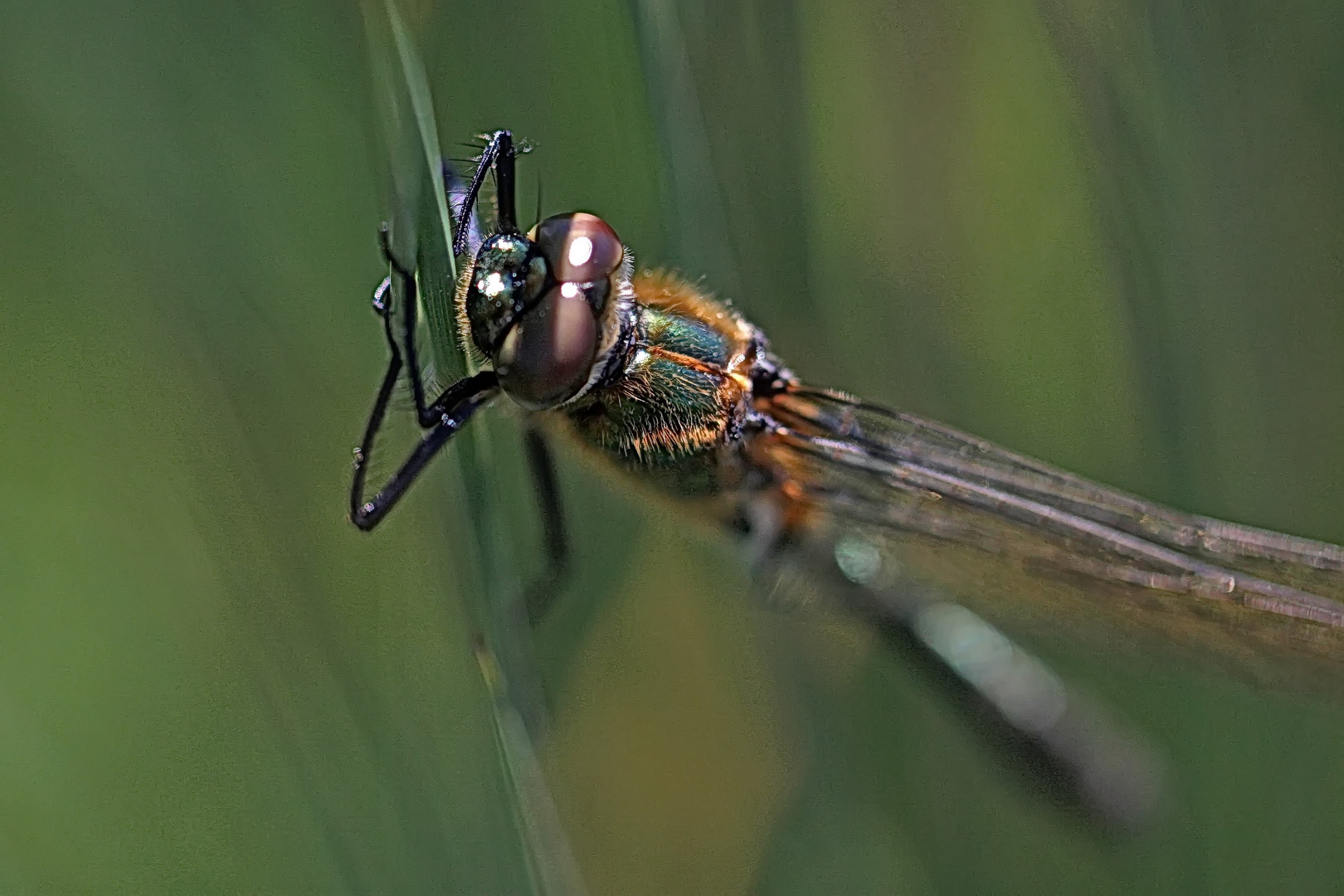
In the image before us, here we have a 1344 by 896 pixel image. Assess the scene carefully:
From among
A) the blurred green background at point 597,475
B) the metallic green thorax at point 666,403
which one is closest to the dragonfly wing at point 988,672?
the blurred green background at point 597,475

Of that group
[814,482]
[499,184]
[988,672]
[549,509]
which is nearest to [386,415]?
[499,184]

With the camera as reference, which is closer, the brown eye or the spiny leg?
the spiny leg

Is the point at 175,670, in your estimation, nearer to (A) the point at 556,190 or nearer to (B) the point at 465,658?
(B) the point at 465,658

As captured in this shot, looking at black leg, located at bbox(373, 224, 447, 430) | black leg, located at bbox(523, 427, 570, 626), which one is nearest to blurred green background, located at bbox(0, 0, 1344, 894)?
black leg, located at bbox(523, 427, 570, 626)

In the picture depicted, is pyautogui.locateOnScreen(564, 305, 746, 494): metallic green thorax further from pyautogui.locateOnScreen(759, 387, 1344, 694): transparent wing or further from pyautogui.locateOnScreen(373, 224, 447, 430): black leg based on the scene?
pyautogui.locateOnScreen(373, 224, 447, 430): black leg

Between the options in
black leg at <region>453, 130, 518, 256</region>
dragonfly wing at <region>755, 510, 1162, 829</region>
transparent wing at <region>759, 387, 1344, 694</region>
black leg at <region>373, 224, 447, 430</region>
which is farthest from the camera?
dragonfly wing at <region>755, 510, 1162, 829</region>

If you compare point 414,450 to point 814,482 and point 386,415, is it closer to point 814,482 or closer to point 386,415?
point 386,415

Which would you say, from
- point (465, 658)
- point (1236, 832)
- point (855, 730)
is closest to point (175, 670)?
point (465, 658)
